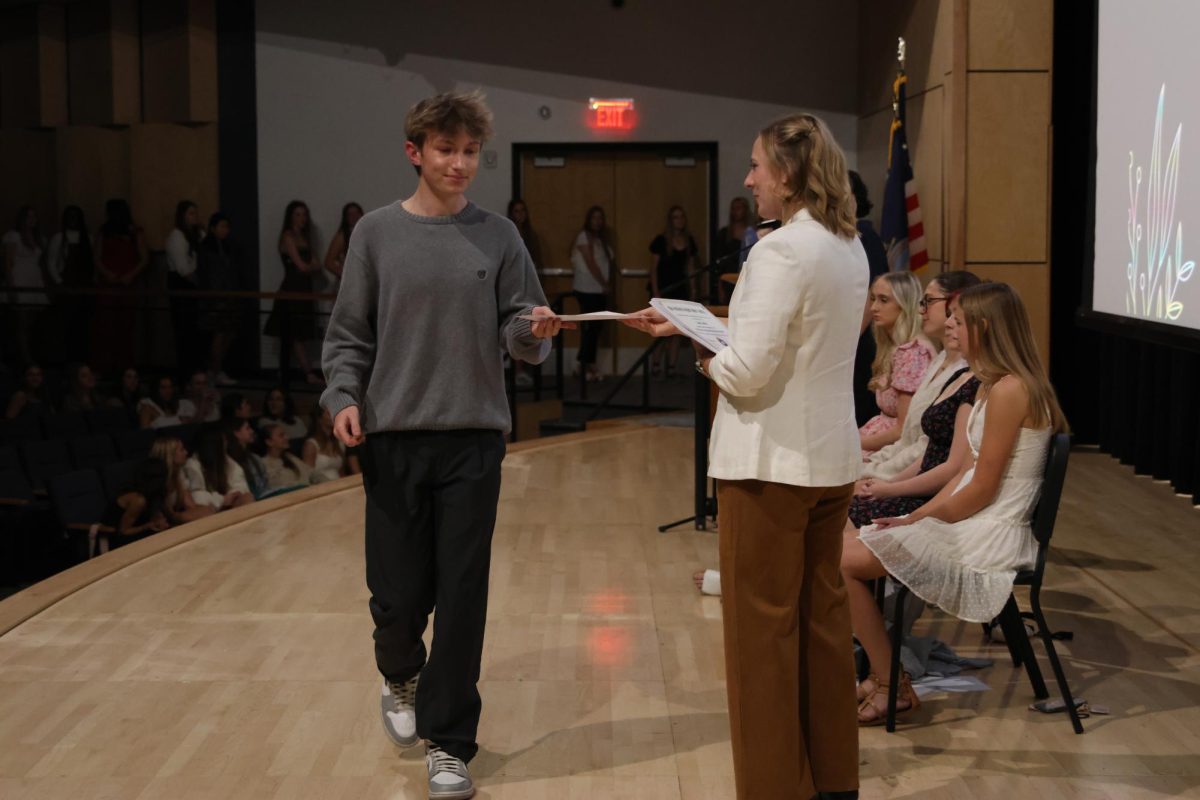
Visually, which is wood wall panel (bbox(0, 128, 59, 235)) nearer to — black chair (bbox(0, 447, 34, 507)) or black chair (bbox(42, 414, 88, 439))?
black chair (bbox(42, 414, 88, 439))

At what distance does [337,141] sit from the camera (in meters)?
11.4

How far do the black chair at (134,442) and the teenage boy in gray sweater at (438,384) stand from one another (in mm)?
4988

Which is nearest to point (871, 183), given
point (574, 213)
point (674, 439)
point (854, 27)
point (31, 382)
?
point (854, 27)

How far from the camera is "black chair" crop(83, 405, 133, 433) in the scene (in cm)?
809

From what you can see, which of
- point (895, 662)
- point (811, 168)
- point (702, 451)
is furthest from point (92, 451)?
point (811, 168)

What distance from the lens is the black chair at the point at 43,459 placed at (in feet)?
23.3

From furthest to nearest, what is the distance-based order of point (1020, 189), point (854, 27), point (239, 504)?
point (854, 27) < point (1020, 189) < point (239, 504)

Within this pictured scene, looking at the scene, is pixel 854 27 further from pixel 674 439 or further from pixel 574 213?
pixel 674 439

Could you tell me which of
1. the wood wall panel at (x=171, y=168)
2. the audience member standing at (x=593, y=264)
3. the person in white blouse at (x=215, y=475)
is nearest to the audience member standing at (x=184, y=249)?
the wood wall panel at (x=171, y=168)

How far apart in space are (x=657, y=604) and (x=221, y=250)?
22.9ft

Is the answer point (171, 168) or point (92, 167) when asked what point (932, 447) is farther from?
point (92, 167)

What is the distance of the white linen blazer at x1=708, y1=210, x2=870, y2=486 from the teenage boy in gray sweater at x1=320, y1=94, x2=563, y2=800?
52cm

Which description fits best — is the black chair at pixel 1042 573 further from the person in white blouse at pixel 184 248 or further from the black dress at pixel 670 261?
the person in white blouse at pixel 184 248

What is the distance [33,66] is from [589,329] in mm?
5563
